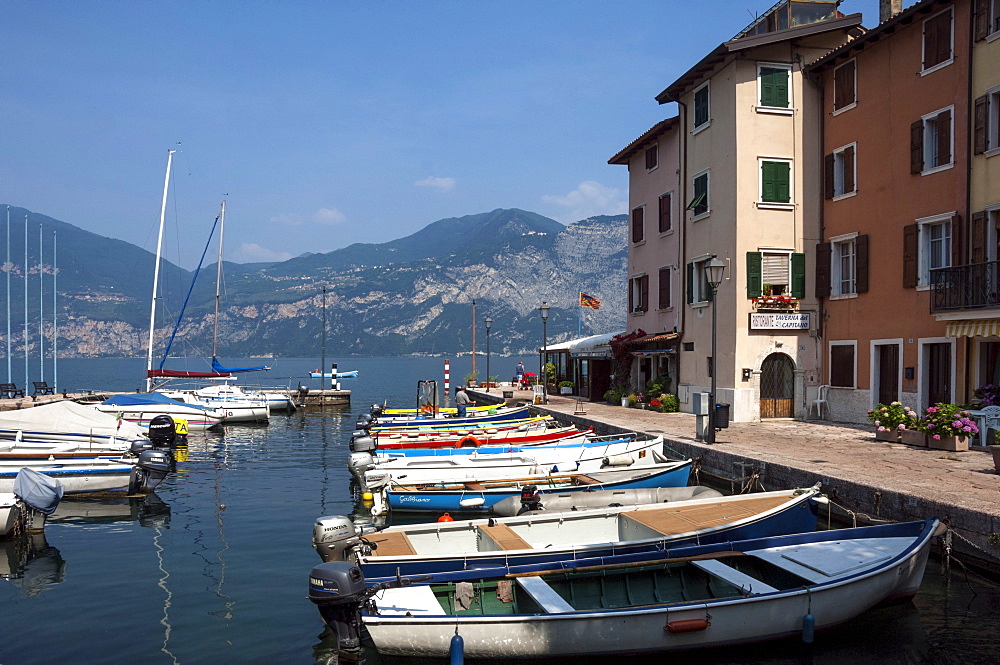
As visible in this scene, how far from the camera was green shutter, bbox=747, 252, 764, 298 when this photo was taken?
80.1ft

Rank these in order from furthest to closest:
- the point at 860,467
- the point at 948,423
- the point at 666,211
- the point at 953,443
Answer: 1. the point at 666,211
2. the point at 948,423
3. the point at 953,443
4. the point at 860,467

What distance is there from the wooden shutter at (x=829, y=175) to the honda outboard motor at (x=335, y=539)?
2045 cm

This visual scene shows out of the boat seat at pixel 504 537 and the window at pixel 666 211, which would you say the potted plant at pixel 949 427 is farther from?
the window at pixel 666 211

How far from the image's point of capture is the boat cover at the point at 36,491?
14000 millimetres

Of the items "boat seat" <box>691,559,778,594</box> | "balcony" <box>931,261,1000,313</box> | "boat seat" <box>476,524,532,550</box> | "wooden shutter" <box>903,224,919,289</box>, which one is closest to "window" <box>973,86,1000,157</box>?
"wooden shutter" <box>903,224,919,289</box>

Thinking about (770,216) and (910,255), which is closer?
(910,255)

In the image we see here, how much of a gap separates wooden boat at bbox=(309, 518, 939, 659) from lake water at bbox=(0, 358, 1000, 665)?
1.54ft

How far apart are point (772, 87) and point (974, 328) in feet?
34.9

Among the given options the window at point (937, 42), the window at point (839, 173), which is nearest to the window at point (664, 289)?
the window at point (839, 173)

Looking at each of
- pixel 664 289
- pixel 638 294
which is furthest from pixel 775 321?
pixel 638 294

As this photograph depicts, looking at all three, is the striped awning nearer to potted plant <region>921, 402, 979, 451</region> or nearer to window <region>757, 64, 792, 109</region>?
potted plant <region>921, 402, 979, 451</region>

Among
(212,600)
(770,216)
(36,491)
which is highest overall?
(770,216)

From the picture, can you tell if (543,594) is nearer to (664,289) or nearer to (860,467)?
(860,467)

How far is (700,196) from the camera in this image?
2681cm
